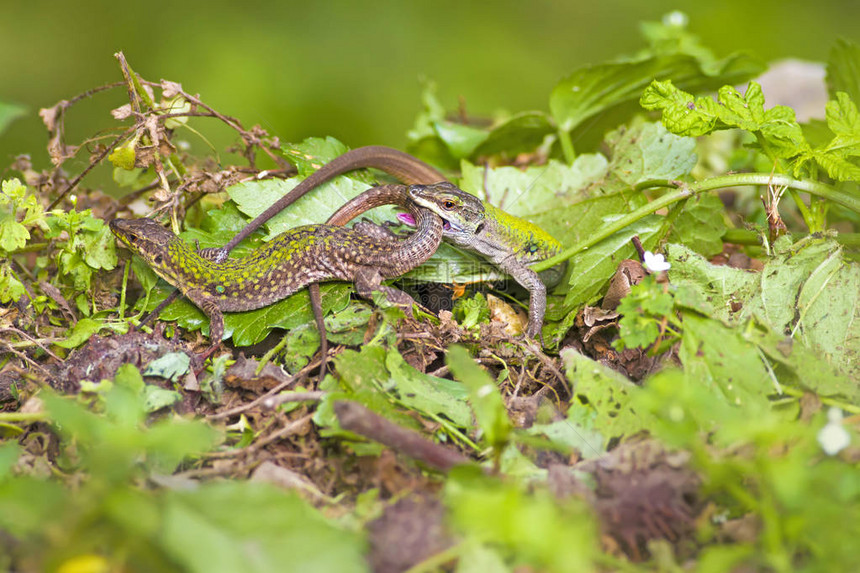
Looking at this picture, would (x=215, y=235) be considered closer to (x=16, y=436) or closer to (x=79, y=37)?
(x=16, y=436)

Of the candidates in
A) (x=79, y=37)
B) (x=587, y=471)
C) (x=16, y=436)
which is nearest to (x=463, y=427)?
(x=587, y=471)

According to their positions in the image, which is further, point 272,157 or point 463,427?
point 272,157

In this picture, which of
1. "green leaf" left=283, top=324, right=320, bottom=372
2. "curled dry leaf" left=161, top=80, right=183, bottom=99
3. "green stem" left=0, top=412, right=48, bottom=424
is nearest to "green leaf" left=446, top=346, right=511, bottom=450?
"green leaf" left=283, top=324, right=320, bottom=372

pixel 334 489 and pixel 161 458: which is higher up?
pixel 161 458

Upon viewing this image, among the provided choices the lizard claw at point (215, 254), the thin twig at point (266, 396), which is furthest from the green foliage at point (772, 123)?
the lizard claw at point (215, 254)

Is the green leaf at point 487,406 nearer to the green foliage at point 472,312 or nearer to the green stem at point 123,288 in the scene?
the green foliage at point 472,312

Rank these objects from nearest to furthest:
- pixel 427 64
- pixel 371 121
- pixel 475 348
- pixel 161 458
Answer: pixel 161 458 → pixel 475 348 → pixel 371 121 → pixel 427 64

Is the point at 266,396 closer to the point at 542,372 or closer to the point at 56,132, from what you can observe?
the point at 542,372

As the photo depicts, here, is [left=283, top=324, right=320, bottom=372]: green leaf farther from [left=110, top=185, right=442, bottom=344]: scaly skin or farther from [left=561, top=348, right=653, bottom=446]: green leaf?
[left=561, top=348, right=653, bottom=446]: green leaf
